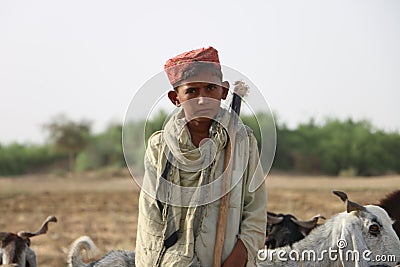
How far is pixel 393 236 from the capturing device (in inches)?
178

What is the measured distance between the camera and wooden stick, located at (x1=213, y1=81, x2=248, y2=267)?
2.74m

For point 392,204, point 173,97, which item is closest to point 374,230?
point 392,204

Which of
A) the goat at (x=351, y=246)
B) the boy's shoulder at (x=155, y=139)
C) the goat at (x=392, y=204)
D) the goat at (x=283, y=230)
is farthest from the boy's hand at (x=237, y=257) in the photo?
the goat at (x=392, y=204)

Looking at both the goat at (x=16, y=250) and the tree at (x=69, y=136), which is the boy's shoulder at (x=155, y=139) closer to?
the goat at (x=16, y=250)

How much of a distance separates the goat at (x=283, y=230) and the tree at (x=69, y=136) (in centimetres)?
3244

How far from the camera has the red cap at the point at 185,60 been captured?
279 cm

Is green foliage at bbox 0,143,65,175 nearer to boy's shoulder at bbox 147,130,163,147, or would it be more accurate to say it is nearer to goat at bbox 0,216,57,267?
goat at bbox 0,216,57,267

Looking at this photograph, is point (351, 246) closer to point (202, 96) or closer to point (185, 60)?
point (202, 96)

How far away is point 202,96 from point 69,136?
121ft

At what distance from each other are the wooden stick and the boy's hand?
0.13ft

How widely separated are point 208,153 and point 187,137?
0.39 ft

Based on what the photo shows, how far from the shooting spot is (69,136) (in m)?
38.7

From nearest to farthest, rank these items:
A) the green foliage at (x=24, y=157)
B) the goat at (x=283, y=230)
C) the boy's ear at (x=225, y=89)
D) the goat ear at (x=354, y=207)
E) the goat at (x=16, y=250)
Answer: the boy's ear at (x=225, y=89), the goat ear at (x=354, y=207), the goat at (x=16, y=250), the goat at (x=283, y=230), the green foliage at (x=24, y=157)

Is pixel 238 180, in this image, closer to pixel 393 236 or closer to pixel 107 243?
pixel 393 236
